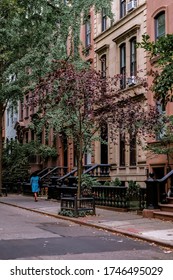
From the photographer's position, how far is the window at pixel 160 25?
22.5 m

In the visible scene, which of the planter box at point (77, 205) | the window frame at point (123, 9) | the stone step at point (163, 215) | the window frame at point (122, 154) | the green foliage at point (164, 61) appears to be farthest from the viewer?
the window frame at point (123, 9)

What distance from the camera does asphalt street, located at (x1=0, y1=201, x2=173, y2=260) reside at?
9.45 meters

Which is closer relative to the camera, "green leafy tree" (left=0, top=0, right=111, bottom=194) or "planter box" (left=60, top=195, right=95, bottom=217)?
"planter box" (left=60, top=195, right=95, bottom=217)

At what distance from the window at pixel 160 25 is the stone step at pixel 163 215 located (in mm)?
9842

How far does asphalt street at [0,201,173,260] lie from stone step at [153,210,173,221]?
2.57m

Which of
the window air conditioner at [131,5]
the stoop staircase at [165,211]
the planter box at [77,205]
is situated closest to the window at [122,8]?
the window air conditioner at [131,5]

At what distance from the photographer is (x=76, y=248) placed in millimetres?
10281

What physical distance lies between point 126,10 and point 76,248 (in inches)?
736

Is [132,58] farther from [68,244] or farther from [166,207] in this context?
[68,244]

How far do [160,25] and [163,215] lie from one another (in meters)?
10.8

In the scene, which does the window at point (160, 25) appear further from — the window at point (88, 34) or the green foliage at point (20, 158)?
the green foliage at point (20, 158)

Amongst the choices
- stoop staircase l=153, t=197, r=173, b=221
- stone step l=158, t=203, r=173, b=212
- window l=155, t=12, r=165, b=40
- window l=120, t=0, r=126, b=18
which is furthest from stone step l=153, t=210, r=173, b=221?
window l=120, t=0, r=126, b=18

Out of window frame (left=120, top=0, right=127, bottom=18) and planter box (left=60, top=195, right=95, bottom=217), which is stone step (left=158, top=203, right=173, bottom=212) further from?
window frame (left=120, top=0, right=127, bottom=18)
